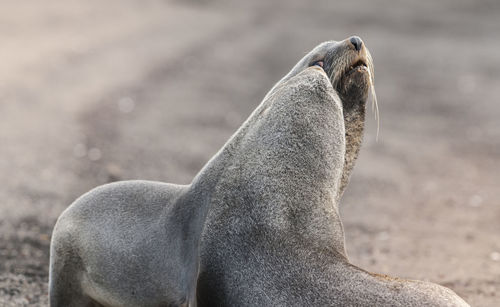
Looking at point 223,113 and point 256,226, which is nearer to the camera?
point 256,226

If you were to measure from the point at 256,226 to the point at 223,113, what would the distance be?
848 centimetres

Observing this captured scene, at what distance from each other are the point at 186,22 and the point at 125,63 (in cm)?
523

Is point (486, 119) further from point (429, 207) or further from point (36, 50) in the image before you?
point (36, 50)

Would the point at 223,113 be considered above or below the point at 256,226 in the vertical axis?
below

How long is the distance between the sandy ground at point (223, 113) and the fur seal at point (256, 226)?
126cm

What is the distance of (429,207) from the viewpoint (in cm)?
892

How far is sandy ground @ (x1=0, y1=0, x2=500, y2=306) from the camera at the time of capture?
7.29 meters

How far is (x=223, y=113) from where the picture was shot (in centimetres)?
1209

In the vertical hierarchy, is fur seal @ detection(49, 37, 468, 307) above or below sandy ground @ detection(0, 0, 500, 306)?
above

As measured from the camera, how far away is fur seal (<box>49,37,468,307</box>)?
3.45 m

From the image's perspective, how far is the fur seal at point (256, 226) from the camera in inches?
136

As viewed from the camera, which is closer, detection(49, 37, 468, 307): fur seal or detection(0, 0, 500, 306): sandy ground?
detection(49, 37, 468, 307): fur seal

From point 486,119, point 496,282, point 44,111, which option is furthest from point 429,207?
point 44,111

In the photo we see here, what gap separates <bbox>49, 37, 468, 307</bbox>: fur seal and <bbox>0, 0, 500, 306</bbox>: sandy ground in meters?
1.26
